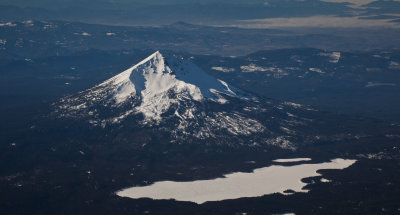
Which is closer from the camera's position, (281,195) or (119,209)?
(119,209)

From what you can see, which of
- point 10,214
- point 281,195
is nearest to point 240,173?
point 281,195

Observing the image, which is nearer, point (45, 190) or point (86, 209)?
point (86, 209)

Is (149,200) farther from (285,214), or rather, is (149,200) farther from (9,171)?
(9,171)

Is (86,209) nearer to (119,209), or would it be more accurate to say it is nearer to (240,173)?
(119,209)

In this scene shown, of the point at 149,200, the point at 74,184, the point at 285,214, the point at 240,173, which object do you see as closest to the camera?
the point at 285,214

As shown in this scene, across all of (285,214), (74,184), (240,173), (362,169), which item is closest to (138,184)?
(74,184)

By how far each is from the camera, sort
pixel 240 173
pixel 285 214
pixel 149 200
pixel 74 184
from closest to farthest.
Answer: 1. pixel 285 214
2. pixel 149 200
3. pixel 74 184
4. pixel 240 173
